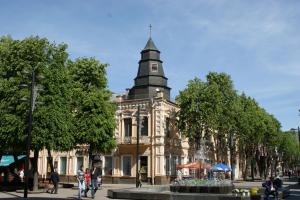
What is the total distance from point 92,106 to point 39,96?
8.14 metres

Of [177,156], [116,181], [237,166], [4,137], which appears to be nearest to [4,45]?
[4,137]

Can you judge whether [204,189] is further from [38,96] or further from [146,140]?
[146,140]

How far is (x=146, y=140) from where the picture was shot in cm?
4538

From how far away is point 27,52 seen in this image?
2767cm

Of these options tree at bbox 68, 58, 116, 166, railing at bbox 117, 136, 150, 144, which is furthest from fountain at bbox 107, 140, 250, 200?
railing at bbox 117, 136, 150, 144

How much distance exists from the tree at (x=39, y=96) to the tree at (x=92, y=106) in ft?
17.3

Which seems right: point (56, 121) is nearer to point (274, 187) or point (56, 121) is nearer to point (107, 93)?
point (107, 93)

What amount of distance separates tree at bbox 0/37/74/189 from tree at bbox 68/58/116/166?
527cm

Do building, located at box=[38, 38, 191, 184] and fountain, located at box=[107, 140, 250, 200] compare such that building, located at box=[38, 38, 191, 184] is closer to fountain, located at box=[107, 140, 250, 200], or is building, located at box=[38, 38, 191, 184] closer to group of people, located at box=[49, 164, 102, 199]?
fountain, located at box=[107, 140, 250, 200]

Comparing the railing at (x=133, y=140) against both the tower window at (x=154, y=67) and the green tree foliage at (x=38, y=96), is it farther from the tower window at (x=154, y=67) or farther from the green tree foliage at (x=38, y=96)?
the green tree foliage at (x=38, y=96)

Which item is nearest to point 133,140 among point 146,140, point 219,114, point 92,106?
point 146,140

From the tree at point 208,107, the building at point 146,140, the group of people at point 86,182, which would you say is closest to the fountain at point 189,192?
the group of people at point 86,182

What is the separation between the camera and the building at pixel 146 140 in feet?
147

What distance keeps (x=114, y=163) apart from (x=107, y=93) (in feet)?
42.8
